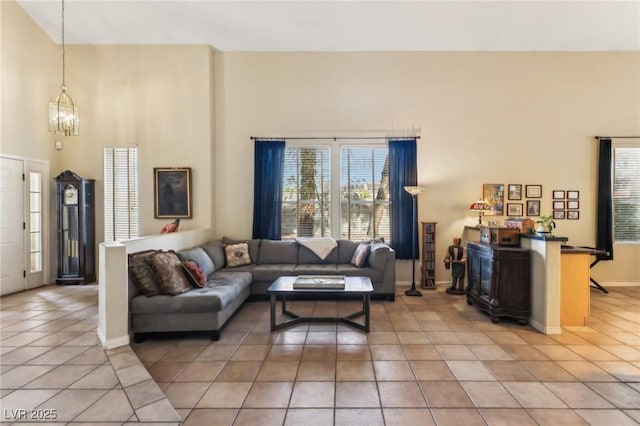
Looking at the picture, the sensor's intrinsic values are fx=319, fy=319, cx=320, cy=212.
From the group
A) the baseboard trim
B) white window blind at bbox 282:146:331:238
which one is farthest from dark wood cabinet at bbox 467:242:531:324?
the baseboard trim

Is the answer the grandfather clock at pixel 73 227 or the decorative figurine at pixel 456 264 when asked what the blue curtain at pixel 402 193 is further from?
the grandfather clock at pixel 73 227

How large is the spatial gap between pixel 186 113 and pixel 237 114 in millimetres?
901

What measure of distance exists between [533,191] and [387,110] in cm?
300

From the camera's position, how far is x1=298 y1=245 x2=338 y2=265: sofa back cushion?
531 cm

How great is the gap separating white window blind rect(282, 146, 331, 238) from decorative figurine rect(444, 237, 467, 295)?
2.13 m

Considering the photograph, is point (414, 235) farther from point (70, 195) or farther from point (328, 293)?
point (70, 195)

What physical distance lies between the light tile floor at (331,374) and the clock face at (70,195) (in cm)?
227

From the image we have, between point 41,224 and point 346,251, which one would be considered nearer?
point 346,251

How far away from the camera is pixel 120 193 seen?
5863 millimetres

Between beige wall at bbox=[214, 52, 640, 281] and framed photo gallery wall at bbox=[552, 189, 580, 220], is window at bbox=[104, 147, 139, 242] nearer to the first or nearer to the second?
beige wall at bbox=[214, 52, 640, 281]

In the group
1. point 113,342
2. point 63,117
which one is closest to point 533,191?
point 113,342

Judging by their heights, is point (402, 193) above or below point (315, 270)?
above

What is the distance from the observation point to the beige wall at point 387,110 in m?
5.70

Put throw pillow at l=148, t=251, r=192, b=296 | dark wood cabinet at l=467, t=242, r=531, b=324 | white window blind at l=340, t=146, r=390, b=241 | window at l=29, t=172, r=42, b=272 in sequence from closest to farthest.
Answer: throw pillow at l=148, t=251, r=192, b=296 → dark wood cabinet at l=467, t=242, r=531, b=324 → window at l=29, t=172, r=42, b=272 → white window blind at l=340, t=146, r=390, b=241
